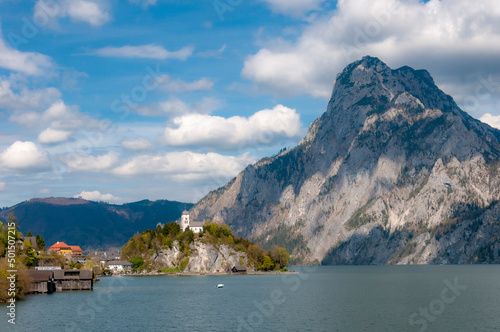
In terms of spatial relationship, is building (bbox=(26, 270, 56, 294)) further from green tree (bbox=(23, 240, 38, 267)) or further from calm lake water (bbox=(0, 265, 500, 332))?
green tree (bbox=(23, 240, 38, 267))

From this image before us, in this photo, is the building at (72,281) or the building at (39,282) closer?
the building at (39,282)

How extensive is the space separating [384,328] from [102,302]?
6513cm

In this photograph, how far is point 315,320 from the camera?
A: 83375 mm

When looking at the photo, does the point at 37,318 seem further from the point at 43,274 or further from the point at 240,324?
the point at 43,274

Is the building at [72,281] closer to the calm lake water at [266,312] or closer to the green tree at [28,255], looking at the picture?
the green tree at [28,255]

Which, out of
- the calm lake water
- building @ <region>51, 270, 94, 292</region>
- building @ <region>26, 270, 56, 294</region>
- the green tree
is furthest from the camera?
the green tree

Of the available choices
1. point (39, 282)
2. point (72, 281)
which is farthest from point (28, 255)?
point (39, 282)

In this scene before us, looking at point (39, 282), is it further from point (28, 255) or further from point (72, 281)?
point (28, 255)

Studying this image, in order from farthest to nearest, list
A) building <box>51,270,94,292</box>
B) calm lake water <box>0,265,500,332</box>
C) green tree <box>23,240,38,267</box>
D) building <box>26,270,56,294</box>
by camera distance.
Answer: green tree <box>23,240,38,267</box>, building <box>51,270,94,292</box>, building <box>26,270,56,294</box>, calm lake water <box>0,265,500,332</box>

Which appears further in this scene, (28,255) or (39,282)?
(28,255)

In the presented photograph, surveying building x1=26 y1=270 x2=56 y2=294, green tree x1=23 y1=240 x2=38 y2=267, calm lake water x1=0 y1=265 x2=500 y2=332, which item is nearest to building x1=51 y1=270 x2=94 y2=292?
building x1=26 y1=270 x2=56 y2=294

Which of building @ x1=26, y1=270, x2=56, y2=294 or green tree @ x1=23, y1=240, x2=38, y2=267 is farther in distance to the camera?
green tree @ x1=23, y1=240, x2=38, y2=267

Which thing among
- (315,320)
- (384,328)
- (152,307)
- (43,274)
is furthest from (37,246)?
(384,328)

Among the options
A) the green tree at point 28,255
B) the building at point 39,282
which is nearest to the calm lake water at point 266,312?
the building at point 39,282
